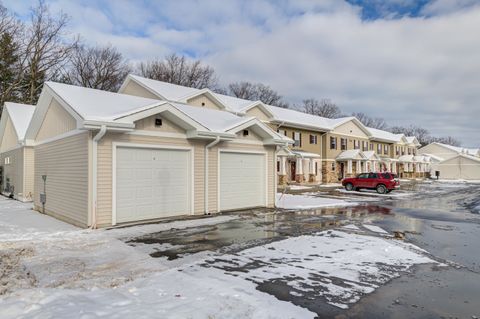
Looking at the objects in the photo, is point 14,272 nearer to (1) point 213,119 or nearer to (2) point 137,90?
(1) point 213,119

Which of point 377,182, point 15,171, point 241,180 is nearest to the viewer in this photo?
point 241,180

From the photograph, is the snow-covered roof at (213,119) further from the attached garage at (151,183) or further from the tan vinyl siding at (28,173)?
the tan vinyl siding at (28,173)

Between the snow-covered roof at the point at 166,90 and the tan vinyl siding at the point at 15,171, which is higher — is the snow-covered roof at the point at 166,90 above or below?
above

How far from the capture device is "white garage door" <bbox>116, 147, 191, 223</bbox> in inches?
415

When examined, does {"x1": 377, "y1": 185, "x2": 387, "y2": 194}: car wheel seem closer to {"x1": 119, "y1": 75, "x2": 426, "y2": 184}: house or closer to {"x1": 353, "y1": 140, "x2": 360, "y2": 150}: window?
{"x1": 119, "y1": 75, "x2": 426, "y2": 184}: house

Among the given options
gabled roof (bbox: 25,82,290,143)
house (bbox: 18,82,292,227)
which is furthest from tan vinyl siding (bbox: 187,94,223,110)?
gabled roof (bbox: 25,82,290,143)

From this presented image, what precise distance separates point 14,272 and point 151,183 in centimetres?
561

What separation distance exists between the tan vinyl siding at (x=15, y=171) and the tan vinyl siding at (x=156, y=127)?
11810 mm

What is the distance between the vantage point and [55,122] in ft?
40.3

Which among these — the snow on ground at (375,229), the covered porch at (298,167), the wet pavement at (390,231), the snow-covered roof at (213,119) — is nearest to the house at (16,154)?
the snow-covered roof at (213,119)

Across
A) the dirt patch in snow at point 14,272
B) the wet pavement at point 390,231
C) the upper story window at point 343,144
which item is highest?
the upper story window at point 343,144

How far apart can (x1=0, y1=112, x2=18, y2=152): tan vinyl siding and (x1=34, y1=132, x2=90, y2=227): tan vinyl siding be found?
817 centimetres

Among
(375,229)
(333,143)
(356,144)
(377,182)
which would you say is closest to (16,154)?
(375,229)

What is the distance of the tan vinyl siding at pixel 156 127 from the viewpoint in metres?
11.0
